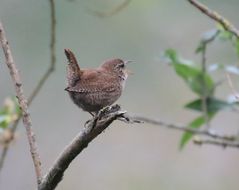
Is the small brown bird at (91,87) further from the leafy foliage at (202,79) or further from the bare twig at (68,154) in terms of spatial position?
the bare twig at (68,154)

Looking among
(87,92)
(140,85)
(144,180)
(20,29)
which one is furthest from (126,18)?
(87,92)

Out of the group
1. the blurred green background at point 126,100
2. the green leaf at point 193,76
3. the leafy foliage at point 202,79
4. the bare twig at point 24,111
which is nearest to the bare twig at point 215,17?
the leafy foliage at point 202,79

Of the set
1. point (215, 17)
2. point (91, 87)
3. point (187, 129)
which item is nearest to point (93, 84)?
point (91, 87)

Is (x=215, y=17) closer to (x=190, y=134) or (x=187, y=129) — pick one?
(x=187, y=129)

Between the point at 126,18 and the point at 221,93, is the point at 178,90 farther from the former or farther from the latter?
the point at 126,18

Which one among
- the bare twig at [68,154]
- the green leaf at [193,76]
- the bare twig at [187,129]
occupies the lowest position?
the bare twig at [187,129]
